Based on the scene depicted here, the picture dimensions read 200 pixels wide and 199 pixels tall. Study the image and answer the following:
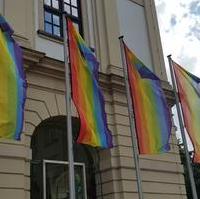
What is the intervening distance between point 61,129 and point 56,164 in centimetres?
119

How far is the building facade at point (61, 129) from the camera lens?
12.2 m

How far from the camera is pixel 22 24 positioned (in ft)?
43.5

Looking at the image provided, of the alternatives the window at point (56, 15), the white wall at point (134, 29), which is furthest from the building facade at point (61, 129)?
the white wall at point (134, 29)

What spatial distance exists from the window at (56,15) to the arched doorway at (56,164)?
2888 mm

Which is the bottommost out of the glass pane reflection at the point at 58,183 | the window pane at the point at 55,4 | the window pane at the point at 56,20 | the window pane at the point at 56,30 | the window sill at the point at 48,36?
the glass pane reflection at the point at 58,183

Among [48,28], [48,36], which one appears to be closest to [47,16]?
[48,28]

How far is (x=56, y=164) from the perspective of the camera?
42.8 ft

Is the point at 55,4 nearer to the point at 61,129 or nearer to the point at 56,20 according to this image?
the point at 56,20

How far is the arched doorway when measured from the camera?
1258 centimetres

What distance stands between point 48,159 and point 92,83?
3238mm

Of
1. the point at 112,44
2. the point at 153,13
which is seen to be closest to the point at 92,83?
the point at 112,44

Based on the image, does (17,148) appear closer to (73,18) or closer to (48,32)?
(48,32)

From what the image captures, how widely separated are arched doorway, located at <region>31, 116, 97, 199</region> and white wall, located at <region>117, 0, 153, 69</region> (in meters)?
4.08

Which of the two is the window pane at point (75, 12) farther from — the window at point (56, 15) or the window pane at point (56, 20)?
the window pane at point (56, 20)
